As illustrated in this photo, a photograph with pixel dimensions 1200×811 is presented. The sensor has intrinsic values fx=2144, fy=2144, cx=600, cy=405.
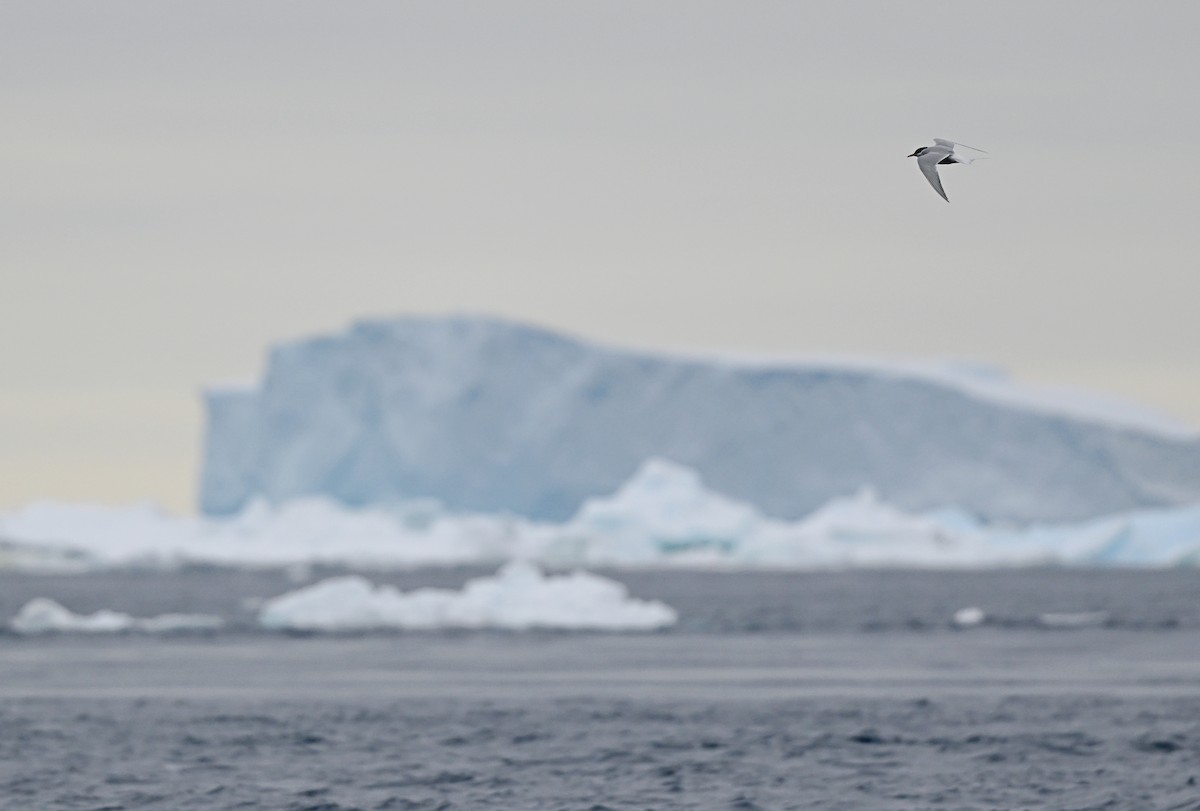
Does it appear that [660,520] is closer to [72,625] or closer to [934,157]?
[72,625]

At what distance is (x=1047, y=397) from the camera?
226 ft

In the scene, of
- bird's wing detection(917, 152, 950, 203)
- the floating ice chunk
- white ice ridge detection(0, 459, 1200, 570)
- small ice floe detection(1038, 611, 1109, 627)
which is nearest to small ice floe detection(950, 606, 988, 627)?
small ice floe detection(1038, 611, 1109, 627)

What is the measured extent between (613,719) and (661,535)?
45.3 m

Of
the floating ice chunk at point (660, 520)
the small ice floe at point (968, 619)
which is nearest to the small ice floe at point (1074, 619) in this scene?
the small ice floe at point (968, 619)

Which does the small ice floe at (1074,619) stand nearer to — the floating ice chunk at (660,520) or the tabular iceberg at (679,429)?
the floating ice chunk at (660,520)

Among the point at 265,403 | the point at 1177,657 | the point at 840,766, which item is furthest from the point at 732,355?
the point at 840,766

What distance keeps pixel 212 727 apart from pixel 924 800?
7.56 m

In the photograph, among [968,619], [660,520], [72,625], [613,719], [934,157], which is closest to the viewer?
[934,157]

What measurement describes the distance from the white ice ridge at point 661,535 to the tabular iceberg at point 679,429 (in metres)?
0.91

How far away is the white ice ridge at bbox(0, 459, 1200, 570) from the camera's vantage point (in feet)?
209

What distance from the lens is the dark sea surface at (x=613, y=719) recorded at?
48.3ft

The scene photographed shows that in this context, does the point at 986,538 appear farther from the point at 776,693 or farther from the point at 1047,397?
the point at 776,693

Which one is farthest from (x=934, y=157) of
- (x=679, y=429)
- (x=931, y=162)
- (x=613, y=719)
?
(x=679, y=429)

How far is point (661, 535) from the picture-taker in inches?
2566
